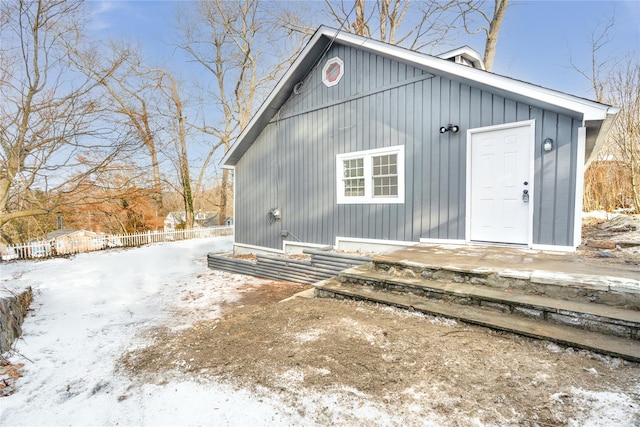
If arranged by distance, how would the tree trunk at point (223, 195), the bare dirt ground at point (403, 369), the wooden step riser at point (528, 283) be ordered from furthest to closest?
the tree trunk at point (223, 195) → the wooden step riser at point (528, 283) → the bare dirt ground at point (403, 369)

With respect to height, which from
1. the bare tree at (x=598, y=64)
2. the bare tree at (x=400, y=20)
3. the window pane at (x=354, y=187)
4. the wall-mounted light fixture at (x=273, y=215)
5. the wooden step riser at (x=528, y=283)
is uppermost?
the bare tree at (x=400, y=20)

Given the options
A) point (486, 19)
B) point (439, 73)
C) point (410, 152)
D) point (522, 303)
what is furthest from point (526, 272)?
point (486, 19)

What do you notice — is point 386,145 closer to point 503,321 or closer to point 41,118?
point 503,321

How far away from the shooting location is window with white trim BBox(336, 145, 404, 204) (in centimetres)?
604

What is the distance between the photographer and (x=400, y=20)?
1313cm

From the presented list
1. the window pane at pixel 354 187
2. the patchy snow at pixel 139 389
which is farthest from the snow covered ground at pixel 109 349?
the window pane at pixel 354 187

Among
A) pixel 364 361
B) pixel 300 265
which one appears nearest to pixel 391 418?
pixel 364 361

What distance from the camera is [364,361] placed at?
236 cm

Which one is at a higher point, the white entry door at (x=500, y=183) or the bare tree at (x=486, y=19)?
the bare tree at (x=486, y=19)

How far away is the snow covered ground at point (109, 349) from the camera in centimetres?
197

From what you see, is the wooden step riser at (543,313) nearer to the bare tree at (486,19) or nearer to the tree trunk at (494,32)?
the tree trunk at (494,32)

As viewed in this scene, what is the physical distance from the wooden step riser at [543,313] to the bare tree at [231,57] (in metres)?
16.2

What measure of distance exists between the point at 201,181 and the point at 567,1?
62.8 feet

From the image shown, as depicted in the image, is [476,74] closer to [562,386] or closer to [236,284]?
[562,386]
